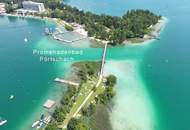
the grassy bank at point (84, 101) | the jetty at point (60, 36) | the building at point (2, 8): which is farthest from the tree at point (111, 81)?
the building at point (2, 8)

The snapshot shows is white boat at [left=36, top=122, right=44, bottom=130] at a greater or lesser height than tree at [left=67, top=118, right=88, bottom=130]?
lesser

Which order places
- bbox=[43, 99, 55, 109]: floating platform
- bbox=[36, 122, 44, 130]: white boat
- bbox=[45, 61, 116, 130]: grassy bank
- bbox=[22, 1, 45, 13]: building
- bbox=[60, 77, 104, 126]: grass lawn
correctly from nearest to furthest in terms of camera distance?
bbox=[45, 61, 116, 130]: grassy bank
bbox=[36, 122, 44, 130]: white boat
bbox=[60, 77, 104, 126]: grass lawn
bbox=[43, 99, 55, 109]: floating platform
bbox=[22, 1, 45, 13]: building

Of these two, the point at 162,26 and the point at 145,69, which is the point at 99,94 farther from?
the point at 162,26

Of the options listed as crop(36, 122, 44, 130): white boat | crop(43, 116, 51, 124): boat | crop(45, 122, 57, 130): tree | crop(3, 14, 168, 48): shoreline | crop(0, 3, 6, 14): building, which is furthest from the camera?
crop(0, 3, 6, 14): building

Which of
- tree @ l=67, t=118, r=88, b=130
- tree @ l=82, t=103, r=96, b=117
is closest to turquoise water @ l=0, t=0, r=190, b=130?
tree @ l=82, t=103, r=96, b=117

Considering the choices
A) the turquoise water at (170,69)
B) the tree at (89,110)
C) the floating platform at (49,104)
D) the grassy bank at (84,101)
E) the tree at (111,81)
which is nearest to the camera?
the grassy bank at (84,101)

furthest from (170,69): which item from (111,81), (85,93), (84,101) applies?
(84,101)

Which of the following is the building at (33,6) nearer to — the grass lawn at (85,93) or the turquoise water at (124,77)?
the turquoise water at (124,77)

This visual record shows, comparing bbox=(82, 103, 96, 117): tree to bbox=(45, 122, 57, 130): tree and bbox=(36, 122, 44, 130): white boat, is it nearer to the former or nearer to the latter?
bbox=(45, 122, 57, 130): tree

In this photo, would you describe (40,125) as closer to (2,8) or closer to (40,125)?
(40,125)
